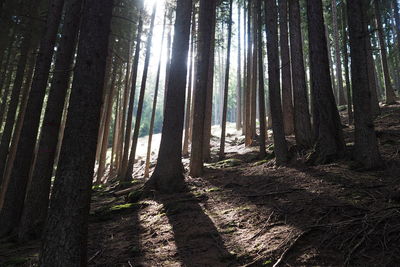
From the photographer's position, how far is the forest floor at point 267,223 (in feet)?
10.6

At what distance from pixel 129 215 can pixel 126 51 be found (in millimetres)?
10423

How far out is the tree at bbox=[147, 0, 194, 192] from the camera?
747 cm

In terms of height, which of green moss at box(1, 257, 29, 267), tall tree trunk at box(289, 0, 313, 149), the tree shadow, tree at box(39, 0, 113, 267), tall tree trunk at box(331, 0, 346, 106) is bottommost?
green moss at box(1, 257, 29, 267)

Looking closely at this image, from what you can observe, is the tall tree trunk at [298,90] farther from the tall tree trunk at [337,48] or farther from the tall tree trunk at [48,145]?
the tall tree trunk at [337,48]

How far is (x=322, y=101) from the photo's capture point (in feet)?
21.1

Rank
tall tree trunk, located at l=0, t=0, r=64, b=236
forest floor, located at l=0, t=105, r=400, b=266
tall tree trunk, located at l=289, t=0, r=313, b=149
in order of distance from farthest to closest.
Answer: tall tree trunk, located at l=289, t=0, r=313, b=149, tall tree trunk, located at l=0, t=0, r=64, b=236, forest floor, located at l=0, t=105, r=400, b=266

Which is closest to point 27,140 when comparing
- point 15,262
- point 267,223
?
point 15,262

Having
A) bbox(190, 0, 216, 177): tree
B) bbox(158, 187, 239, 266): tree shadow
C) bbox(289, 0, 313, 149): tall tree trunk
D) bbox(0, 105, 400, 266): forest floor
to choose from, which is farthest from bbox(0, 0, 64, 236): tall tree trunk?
bbox(289, 0, 313, 149): tall tree trunk

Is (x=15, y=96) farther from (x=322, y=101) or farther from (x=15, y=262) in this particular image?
(x=322, y=101)

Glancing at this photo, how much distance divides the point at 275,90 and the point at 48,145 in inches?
242

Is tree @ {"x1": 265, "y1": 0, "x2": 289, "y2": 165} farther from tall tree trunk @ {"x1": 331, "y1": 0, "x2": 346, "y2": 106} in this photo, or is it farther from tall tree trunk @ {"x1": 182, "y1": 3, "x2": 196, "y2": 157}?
tall tree trunk @ {"x1": 331, "y1": 0, "x2": 346, "y2": 106}

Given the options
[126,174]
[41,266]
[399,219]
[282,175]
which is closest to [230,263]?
[399,219]

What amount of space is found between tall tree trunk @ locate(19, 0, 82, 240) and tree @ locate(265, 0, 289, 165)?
16.8ft

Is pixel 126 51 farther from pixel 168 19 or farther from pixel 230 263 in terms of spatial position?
pixel 230 263
